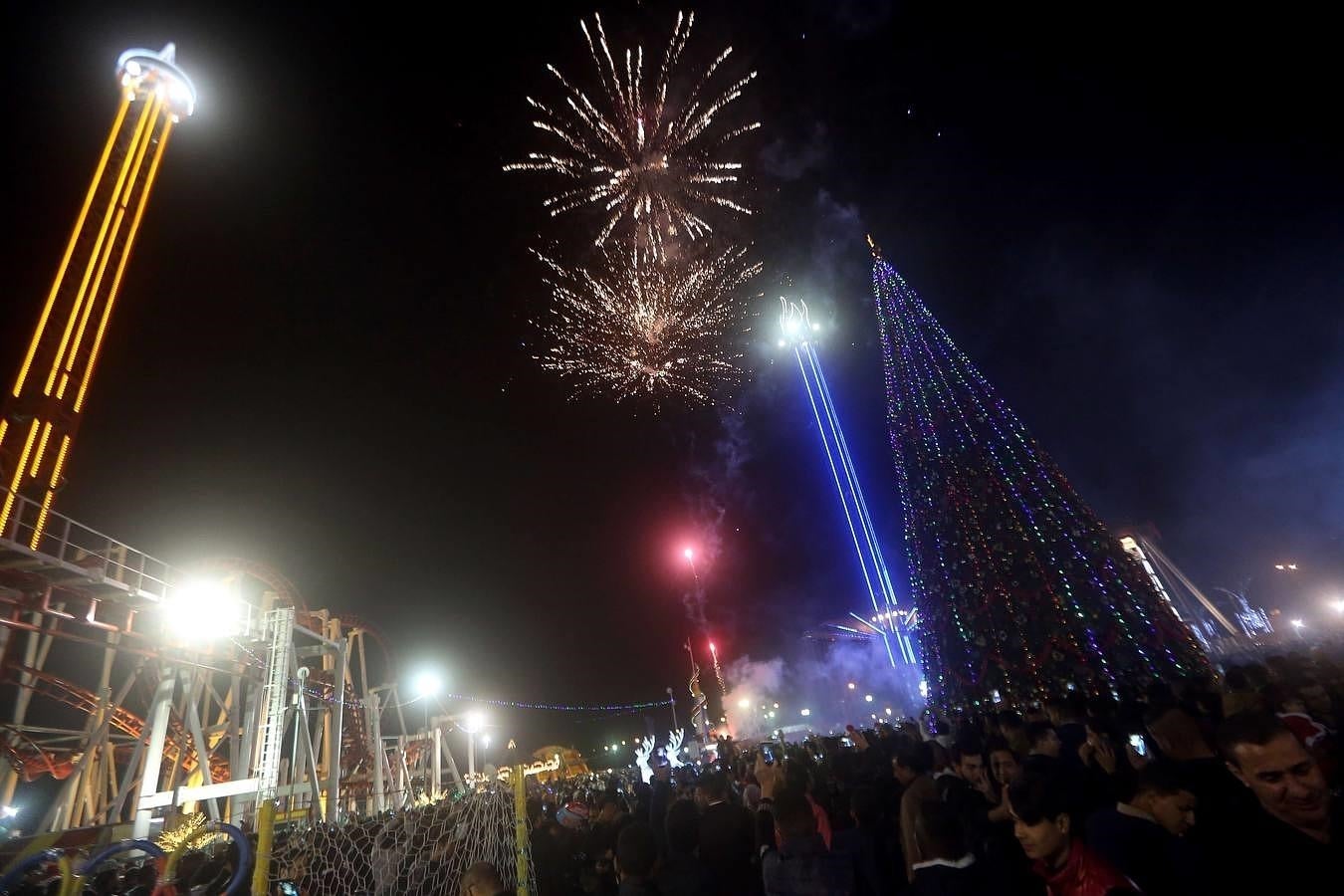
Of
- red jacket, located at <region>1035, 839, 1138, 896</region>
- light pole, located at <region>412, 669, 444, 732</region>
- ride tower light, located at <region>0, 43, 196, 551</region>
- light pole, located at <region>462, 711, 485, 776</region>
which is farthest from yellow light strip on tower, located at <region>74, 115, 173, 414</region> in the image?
light pole, located at <region>462, 711, 485, 776</region>

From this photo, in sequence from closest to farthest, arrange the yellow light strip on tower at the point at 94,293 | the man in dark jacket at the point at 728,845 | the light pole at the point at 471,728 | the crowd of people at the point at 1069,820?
the crowd of people at the point at 1069,820 < the man in dark jacket at the point at 728,845 < the yellow light strip on tower at the point at 94,293 < the light pole at the point at 471,728

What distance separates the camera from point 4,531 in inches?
498

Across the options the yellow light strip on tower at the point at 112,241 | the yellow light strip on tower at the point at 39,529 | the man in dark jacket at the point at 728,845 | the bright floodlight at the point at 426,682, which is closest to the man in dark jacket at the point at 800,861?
the man in dark jacket at the point at 728,845

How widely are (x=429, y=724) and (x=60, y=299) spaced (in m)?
29.5

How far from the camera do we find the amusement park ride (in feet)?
44.0

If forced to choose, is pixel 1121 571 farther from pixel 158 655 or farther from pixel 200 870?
pixel 158 655

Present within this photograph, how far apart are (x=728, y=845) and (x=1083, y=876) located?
2924mm

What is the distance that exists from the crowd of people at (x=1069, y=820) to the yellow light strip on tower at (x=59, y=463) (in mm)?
18643

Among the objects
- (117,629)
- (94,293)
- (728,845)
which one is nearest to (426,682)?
(117,629)

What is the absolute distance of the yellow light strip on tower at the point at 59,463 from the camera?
16.0 metres

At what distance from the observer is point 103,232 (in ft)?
59.4

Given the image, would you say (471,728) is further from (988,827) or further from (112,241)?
(988,827)

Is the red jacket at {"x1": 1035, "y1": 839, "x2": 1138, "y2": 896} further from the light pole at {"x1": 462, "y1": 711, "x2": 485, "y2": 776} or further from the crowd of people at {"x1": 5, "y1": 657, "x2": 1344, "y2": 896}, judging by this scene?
the light pole at {"x1": 462, "y1": 711, "x2": 485, "y2": 776}

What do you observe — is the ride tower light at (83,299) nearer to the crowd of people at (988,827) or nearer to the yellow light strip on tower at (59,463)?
the yellow light strip on tower at (59,463)
